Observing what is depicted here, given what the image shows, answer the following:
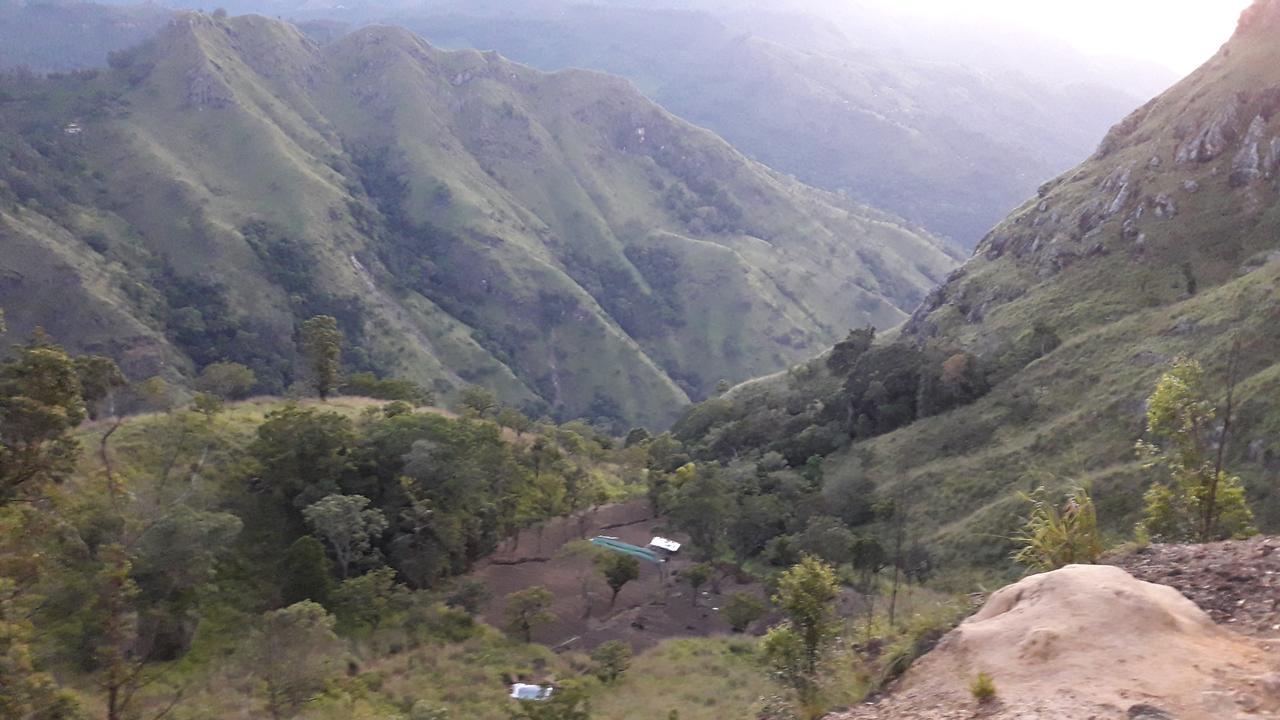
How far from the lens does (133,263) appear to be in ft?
477

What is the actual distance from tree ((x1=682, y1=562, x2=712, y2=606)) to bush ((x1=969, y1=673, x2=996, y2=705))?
3704 cm

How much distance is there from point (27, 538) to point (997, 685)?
17.4m

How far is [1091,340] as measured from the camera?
178 feet

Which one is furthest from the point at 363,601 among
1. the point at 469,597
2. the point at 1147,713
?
the point at 1147,713

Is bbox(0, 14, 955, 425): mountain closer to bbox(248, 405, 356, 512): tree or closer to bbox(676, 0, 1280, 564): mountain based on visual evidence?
bbox(676, 0, 1280, 564): mountain

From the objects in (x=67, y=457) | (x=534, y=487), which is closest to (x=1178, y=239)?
(x=534, y=487)

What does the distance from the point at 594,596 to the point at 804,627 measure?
98.0 feet

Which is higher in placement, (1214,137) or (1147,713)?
(1214,137)

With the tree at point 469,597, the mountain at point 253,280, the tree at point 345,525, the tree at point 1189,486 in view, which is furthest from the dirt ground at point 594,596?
the mountain at point 253,280

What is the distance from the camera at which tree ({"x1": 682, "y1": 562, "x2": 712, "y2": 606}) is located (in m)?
45.5

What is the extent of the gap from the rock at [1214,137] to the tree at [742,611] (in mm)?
51116

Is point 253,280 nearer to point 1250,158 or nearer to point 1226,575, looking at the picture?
point 1250,158

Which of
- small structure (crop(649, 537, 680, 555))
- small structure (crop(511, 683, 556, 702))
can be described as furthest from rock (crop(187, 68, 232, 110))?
small structure (crop(511, 683, 556, 702))

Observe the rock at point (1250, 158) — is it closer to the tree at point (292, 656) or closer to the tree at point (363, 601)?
the tree at point (363, 601)
